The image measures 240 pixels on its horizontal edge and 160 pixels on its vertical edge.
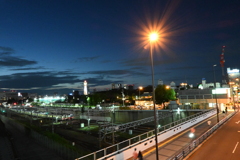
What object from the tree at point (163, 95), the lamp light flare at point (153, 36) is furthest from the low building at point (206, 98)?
the lamp light flare at point (153, 36)

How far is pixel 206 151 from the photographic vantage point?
52.0 feet

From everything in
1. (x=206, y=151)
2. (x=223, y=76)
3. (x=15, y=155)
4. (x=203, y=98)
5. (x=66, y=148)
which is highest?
(x=223, y=76)

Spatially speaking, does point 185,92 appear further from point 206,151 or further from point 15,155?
point 15,155

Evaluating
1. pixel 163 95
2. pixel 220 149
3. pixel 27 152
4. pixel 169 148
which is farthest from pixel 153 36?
pixel 163 95

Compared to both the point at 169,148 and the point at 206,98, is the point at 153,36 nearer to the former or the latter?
the point at 169,148

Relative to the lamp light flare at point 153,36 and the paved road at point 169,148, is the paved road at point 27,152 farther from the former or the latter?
the lamp light flare at point 153,36

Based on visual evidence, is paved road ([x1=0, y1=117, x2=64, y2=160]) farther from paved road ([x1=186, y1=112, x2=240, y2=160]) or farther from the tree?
the tree

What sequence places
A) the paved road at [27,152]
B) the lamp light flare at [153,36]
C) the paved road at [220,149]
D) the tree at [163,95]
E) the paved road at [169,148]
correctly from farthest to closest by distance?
the tree at [163,95], the paved road at [27,152], the paved road at [169,148], the paved road at [220,149], the lamp light flare at [153,36]

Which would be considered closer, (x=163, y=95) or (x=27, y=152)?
(x=27, y=152)

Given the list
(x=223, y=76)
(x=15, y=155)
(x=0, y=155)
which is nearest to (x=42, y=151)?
(x=15, y=155)

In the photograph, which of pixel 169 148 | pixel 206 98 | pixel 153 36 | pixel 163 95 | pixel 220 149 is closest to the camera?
pixel 153 36

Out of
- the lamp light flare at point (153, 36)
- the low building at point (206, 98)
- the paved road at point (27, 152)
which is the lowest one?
the paved road at point (27, 152)

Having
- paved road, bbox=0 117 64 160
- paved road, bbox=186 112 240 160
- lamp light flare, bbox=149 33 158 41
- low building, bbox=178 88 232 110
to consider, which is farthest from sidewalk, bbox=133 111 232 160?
low building, bbox=178 88 232 110

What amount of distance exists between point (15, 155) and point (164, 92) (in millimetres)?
52482
